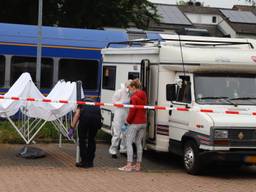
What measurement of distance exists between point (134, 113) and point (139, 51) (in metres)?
2.24

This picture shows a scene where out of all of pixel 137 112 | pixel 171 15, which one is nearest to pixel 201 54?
pixel 137 112

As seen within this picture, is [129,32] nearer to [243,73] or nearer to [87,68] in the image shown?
[87,68]

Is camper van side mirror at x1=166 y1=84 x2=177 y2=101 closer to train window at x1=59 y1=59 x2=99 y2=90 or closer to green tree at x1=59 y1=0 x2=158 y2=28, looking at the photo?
train window at x1=59 y1=59 x2=99 y2=90

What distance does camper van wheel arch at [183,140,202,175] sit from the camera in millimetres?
11409

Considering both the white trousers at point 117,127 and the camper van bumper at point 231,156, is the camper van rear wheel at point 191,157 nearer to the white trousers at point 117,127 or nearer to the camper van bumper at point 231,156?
the camper van bumper at point 231,156

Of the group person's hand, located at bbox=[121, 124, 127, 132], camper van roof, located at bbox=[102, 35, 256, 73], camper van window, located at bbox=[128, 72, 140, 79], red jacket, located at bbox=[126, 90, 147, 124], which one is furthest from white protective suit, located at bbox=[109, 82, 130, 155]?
red jacket, located at bbox=[126, 90, 147, 124]

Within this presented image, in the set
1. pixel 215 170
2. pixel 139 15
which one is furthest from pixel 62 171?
pixel 139 15

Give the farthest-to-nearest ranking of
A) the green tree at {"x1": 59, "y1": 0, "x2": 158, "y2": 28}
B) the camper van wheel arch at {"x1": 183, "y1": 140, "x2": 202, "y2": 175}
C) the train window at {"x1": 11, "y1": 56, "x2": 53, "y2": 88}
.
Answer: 1. the green tree at {"x1": 59, "y1": 0, "x2": 158, "y2": 28}
2. the train window at {"x1": 11, "y1": 56, "x2": 53, "y2": 88}
3. the camper van wheel arch at {"x1": 183, "y1": 140, "x2": 202, "y2": 175}

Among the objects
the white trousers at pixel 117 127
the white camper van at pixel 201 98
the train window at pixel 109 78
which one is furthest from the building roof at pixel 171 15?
the white camper van at pixel 201 98

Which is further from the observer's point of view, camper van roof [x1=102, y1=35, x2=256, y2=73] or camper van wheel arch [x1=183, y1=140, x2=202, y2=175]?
camper van roof [x1=102, y1=35, x2=256, y2=73]

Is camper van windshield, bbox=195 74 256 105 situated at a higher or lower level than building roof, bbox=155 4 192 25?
lower

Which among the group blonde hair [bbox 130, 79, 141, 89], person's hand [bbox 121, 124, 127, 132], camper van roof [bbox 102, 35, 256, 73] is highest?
camper van roof [bbox 102, 35, 256, 73]

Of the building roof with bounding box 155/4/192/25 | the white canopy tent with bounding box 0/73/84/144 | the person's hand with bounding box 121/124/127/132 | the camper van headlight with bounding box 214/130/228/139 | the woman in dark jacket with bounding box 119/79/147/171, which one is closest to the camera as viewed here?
the camper van headlight with bounding box 214/130/228/139

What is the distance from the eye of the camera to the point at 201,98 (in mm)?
11883
